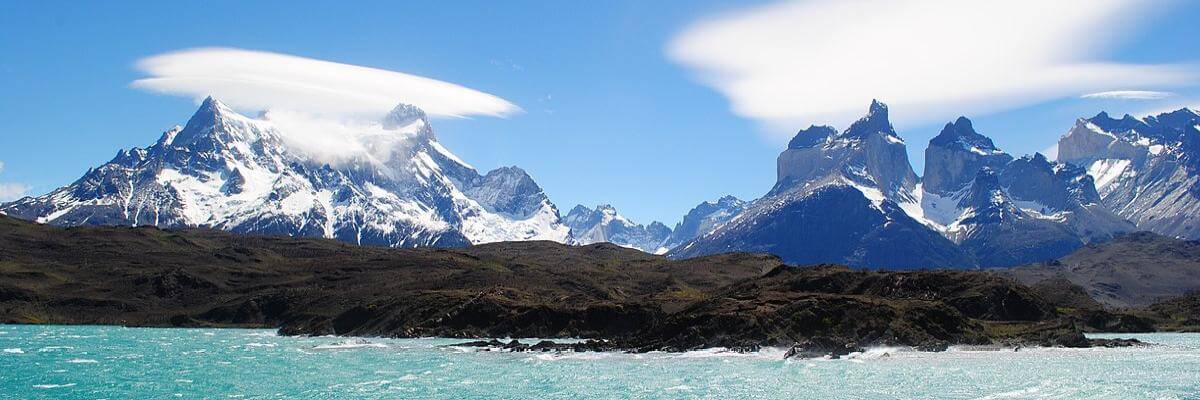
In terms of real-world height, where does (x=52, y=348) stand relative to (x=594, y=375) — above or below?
above

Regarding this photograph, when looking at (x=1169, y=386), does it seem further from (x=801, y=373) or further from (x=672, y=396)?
(x=672, y=396)

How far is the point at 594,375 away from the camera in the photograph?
139 m

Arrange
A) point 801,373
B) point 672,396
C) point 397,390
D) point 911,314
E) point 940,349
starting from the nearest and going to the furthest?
point 672,396 → point 397,390 → point 801,373 → point 940,349 → point 911,314

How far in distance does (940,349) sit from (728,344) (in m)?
33.8

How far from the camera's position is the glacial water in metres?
117

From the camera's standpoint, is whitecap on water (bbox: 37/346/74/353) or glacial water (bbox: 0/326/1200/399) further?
whitecap on water (bbox: 37/346/74/353)

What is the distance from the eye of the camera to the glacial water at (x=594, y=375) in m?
117

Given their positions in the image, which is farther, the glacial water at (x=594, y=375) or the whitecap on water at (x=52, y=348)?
the whitecap on water at (x=52, y=348)

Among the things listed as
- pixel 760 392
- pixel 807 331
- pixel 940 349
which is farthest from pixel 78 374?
pixel 940 349

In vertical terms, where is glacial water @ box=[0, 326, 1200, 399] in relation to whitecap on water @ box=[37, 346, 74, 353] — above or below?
below

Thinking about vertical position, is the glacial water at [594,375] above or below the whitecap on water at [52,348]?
below

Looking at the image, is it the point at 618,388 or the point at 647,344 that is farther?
the point at 647,344

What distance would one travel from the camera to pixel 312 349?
193m

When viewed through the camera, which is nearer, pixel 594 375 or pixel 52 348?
pixel 594 375
